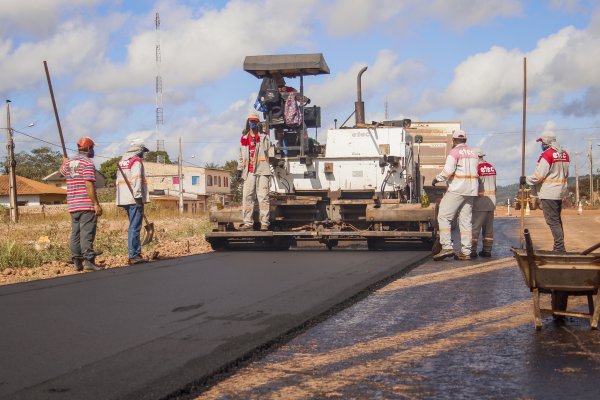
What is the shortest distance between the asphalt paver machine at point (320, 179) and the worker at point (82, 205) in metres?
3.18

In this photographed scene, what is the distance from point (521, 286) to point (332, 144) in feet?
21.4

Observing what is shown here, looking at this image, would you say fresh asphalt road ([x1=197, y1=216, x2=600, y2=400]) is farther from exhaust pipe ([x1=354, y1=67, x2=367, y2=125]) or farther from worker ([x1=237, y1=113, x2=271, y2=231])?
exhaust pipe ([x1=354, y1=67, x2=367, y2=125])

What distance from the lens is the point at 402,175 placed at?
13.5m

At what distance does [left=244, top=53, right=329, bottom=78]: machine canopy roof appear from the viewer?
13391mm

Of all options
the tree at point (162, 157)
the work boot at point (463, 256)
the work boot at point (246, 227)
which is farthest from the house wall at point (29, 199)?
the work boot at point (463, 256)

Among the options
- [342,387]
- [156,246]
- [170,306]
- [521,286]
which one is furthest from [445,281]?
[156,246]

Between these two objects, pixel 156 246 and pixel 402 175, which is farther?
pixel 156 246

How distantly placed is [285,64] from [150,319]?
329 inches

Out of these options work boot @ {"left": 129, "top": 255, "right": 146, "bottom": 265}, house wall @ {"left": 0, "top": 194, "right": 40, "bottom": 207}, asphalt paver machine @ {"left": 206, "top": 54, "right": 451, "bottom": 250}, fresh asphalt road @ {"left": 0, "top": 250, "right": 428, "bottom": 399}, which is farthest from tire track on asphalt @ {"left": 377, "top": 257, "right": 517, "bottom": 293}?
house wall @ {"left": 0, "top": 194, "right": 40, "bottom": 207}

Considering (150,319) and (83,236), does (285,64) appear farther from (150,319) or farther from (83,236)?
(150,319)

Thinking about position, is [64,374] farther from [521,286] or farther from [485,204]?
[485,204]

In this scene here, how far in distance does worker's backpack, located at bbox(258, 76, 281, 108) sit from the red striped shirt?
4.27 meters

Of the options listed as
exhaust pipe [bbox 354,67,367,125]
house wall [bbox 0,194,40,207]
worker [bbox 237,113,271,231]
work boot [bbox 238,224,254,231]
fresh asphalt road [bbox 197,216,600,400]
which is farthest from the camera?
house wall [bbox 0,194,40,207]

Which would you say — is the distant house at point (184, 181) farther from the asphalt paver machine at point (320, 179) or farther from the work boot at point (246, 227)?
the work boot at point (246, 227)
